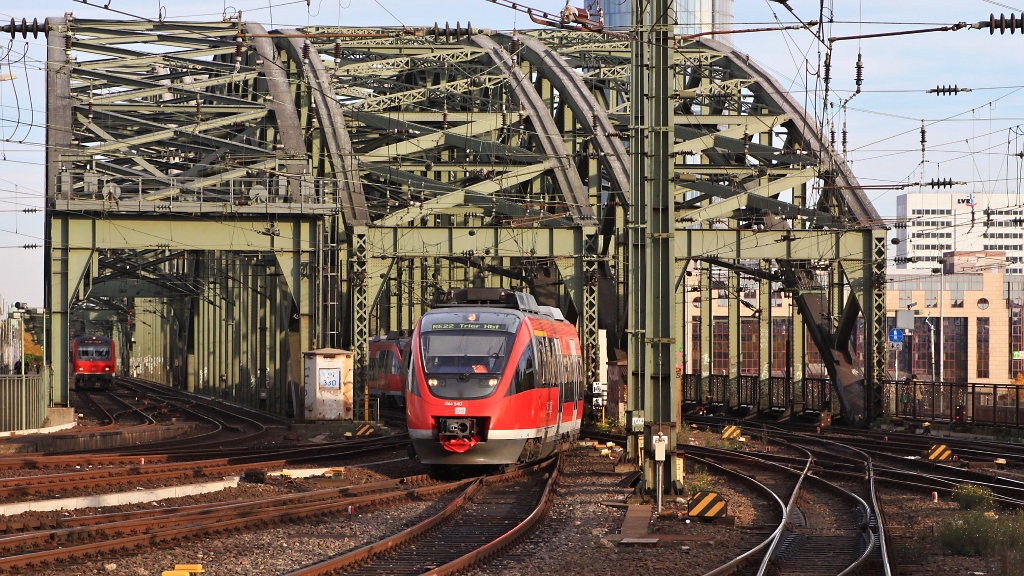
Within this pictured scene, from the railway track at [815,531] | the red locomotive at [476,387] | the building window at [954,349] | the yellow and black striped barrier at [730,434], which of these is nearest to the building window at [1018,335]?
the building window at [954,349]

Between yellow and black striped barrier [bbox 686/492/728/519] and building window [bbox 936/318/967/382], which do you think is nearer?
yellow and black striped barrier [bbox 686/492/728/519]

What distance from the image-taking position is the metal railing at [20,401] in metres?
32.1

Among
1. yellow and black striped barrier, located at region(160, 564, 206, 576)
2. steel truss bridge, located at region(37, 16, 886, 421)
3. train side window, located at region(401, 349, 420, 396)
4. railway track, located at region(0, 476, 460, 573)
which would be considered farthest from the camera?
steel truss bridge, located at region(37, 16, 886, 421)

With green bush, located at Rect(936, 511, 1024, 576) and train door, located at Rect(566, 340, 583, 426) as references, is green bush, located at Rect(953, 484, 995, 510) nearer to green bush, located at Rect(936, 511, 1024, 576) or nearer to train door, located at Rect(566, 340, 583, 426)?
green bush, located at Rect(936, 511, 1024, 576)

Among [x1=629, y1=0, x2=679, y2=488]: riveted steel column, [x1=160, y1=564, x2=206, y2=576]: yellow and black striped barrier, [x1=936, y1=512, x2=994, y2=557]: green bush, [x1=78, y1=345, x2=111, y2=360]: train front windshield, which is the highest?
[x1=629, y1=0, x2=679, y2=488]: riveted steel column

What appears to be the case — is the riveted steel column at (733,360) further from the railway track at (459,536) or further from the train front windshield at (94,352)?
the train front windshield at (94,352)

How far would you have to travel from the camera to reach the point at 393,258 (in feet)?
123

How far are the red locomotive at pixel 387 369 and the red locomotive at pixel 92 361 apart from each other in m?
23.6

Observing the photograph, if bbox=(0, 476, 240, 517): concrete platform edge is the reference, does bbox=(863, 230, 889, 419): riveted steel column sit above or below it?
above

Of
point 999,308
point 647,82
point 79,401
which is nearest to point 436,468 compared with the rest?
point 647,82

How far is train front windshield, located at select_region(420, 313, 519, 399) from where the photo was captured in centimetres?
2122

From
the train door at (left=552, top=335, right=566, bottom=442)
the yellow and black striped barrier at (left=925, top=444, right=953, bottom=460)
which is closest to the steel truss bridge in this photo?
the train door at (left=552, top=335, right=566, bottom=442)

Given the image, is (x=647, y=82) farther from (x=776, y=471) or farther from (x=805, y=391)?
(x=805, y=391)

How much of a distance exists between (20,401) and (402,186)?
53.7ft
